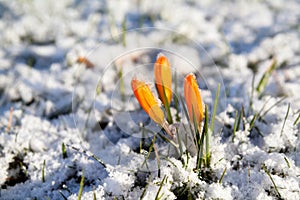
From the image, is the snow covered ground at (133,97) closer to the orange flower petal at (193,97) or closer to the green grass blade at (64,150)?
the green grass blade at (64,150)

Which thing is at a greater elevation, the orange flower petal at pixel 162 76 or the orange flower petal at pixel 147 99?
the orange flower petal at pixel 162 76

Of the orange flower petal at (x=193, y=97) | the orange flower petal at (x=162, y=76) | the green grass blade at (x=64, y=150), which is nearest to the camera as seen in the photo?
the orange flower petal at (x=193, y=97)

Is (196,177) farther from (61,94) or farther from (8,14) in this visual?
(8,14)

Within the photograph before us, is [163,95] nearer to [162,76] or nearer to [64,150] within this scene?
[162,76]

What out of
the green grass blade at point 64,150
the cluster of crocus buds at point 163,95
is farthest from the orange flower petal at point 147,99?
the green grass blade at point 64,150

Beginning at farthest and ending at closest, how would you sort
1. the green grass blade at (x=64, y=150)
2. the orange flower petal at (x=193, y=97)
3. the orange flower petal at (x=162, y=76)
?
the green grass blade at (x=64, y=150) → the orange flower petal at (x=162, y=76) → the orange flower petal at (x=193, y=97)

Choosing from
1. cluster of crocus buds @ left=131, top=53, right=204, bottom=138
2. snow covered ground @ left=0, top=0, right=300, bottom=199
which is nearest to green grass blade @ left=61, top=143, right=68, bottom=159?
snow covered ground @ left=0, top=0, right=300, bottom=199

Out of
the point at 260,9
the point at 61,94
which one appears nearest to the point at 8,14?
the point at 61,94

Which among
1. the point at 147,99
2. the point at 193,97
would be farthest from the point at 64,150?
the point at 193,97
